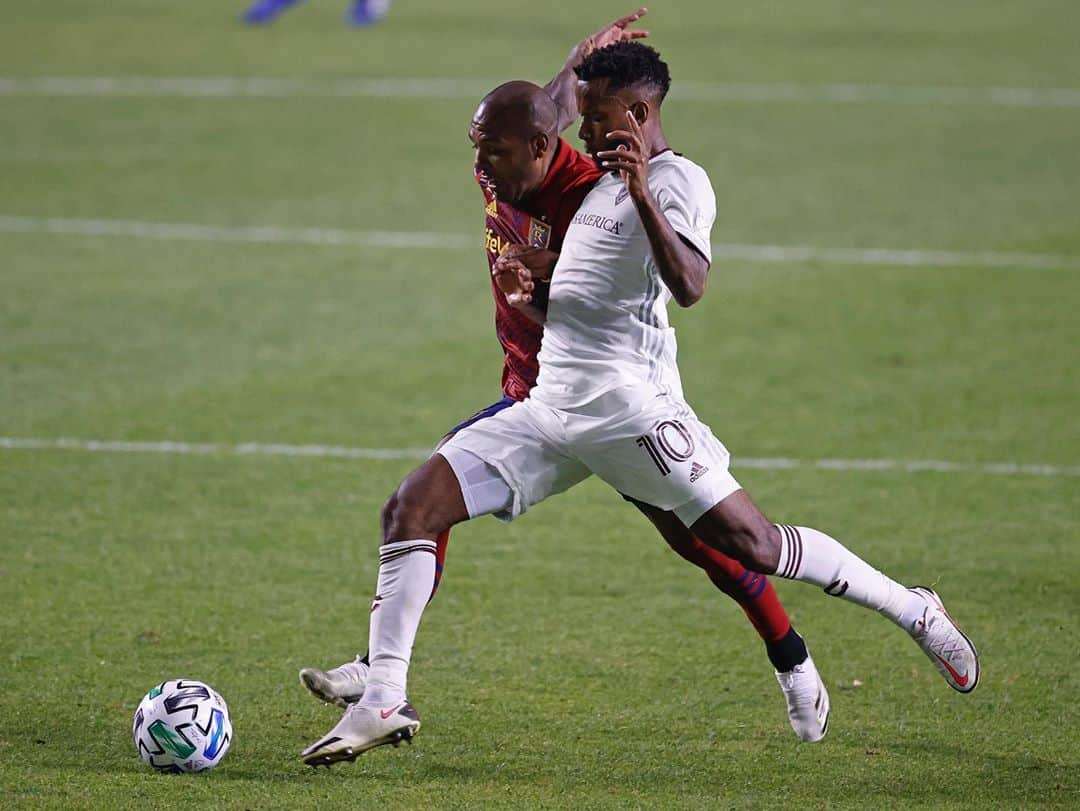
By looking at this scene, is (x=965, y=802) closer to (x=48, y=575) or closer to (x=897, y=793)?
(x=897, y=793)

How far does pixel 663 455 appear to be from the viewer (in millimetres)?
5344

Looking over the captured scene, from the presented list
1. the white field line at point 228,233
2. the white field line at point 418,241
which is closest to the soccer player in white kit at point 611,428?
the white field line at point 418,241

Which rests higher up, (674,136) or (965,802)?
(674,136)

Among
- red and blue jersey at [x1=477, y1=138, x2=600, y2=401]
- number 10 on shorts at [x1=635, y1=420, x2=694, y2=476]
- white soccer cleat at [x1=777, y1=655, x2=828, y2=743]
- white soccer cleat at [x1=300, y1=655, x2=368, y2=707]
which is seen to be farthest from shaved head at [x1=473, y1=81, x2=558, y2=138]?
white soccer cleat at [x1=777, y1=655, x2=828, y2=743]

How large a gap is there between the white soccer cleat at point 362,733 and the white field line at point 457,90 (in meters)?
12.8

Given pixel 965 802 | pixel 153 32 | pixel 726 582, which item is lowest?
pixel 965 802

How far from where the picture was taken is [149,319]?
1105 centimetres

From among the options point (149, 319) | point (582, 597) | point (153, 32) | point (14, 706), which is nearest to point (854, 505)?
point (582, 597)

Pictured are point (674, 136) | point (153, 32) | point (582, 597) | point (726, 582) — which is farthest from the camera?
point (153, 32)

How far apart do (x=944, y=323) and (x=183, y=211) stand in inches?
231

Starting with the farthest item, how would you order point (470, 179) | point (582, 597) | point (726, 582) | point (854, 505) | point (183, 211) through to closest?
point (470, 179) → point (183, 211) → point (854, 505) → point (582, 597) → point (726, 582)

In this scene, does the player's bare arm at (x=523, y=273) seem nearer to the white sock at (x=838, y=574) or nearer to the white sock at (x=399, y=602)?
the white sock at (x=399, y=602)

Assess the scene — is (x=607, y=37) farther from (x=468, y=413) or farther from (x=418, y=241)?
(x=418, y=241)

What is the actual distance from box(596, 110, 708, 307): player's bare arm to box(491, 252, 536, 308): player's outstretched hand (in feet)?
1.49
